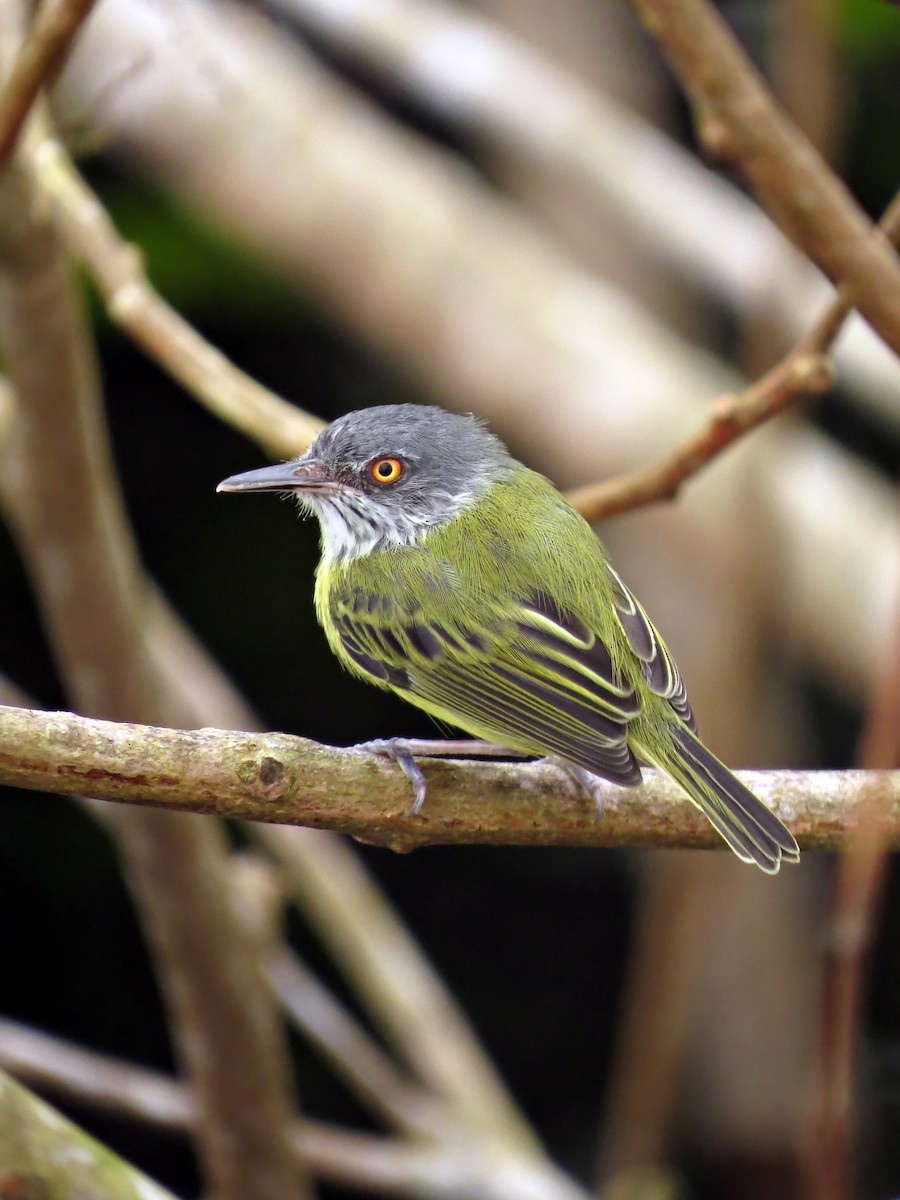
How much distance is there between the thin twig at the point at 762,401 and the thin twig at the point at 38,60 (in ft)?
4.52

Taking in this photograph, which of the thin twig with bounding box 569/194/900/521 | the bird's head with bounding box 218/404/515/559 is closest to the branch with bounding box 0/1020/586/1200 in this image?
the bird's head with bounding box 218/404/515/559

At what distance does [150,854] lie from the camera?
3467 mm

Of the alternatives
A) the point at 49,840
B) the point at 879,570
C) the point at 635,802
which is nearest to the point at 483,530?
the point at 635,802

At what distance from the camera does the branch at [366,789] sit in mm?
1950

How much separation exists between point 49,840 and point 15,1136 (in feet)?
11.1

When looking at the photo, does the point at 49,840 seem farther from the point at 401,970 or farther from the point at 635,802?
the point at 635,802

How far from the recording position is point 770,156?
6.93ft

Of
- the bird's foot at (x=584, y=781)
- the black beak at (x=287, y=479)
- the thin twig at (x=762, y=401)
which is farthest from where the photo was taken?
the black beak at (x=287, y=479)

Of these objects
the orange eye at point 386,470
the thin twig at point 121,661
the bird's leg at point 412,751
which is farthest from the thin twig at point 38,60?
the bird's leg at point 412,751

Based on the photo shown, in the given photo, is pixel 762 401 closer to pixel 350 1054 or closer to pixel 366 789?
pixel 366 789

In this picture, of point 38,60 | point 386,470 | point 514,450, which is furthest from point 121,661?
point 514,450

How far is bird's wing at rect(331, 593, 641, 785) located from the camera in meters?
2.78

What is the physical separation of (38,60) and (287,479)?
1.00m

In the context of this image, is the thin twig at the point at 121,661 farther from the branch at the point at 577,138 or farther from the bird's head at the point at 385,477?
the branch at the point at 577,138
